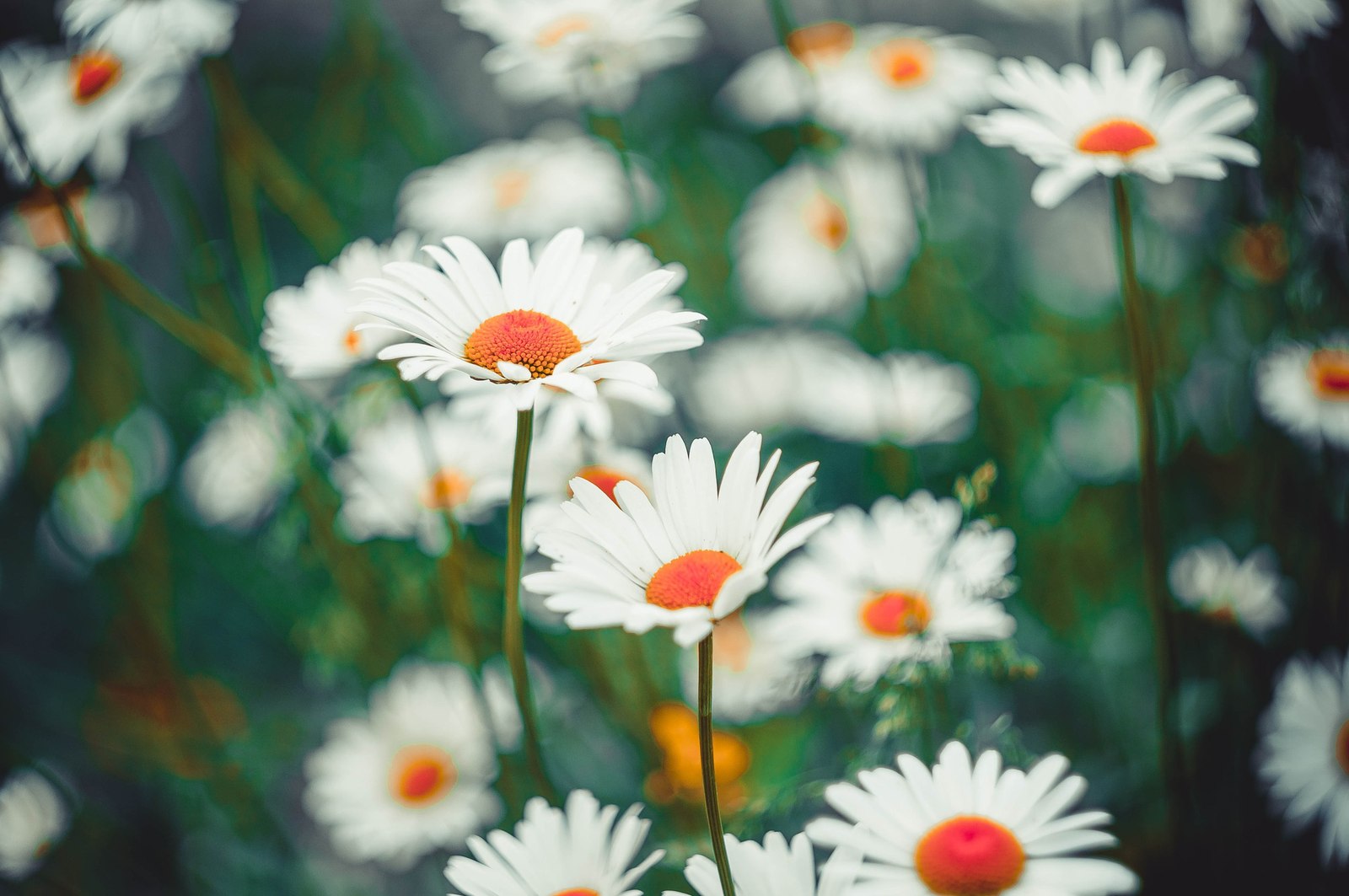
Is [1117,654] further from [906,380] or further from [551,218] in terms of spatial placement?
[551,218]

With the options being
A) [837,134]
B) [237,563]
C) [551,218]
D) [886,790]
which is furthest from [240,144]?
[886,790]

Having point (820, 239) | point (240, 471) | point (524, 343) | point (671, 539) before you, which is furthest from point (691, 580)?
point (820, 239)

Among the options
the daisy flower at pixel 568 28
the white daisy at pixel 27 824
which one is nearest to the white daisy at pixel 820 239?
the daisy flower at pixel 568 28

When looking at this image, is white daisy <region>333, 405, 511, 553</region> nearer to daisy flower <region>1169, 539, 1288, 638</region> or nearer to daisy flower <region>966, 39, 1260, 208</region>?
daisy flower <region>966, 39, 1260, 208</region>

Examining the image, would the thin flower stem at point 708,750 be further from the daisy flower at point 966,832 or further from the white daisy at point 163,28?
the white daisy at point 163,28

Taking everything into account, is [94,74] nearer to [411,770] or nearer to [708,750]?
[411,770]

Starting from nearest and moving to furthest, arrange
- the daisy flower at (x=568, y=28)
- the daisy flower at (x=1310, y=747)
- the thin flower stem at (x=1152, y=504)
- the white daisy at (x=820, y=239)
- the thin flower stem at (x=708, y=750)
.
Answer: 1. the thin flower stem at (x=708, y=750)
2. the thin flower stem at (x=1152, y=504)
3. the daisy flower at (x=1310, y=747)
4. the daisy flower at (x=568, y=28)
5. the white daisy at (x=820, y=239)
